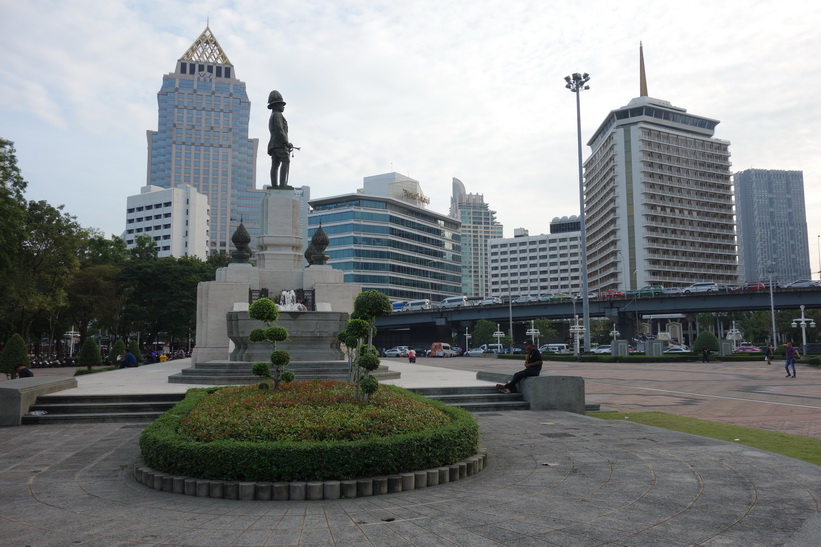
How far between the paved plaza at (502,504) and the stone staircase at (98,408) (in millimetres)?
2600

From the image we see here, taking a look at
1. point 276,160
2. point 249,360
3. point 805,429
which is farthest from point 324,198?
point 805,429

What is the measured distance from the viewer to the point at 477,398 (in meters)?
14.9

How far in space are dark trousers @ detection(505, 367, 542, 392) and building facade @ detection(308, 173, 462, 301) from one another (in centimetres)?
8385

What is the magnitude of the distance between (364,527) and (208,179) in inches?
6481

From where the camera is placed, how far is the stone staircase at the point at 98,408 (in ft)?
42.3

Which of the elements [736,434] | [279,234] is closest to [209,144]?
[279,234]

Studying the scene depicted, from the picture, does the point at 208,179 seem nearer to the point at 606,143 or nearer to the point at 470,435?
the point at 606,143

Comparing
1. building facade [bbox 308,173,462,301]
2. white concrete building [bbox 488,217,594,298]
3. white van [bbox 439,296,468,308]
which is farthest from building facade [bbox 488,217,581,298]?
white van [bbox 439,296,468,308]

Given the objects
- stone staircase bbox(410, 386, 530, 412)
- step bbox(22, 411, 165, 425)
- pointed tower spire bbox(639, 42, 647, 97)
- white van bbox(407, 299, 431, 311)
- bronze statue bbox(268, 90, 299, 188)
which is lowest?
step bbox(22, 411, 165, 425)

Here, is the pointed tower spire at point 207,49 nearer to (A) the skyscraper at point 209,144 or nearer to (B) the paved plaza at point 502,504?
(A) the skyscraper at point 209,144

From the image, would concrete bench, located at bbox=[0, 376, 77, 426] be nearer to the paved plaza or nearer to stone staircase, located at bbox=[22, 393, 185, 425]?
stone staircase, located at bbox=[22, 393, 185, 425]

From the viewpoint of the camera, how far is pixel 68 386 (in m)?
16.0

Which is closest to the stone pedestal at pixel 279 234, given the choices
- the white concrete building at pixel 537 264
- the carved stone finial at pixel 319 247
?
the carved stone finial at pixel 319 247

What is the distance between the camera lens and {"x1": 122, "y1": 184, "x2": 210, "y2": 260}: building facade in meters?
119
